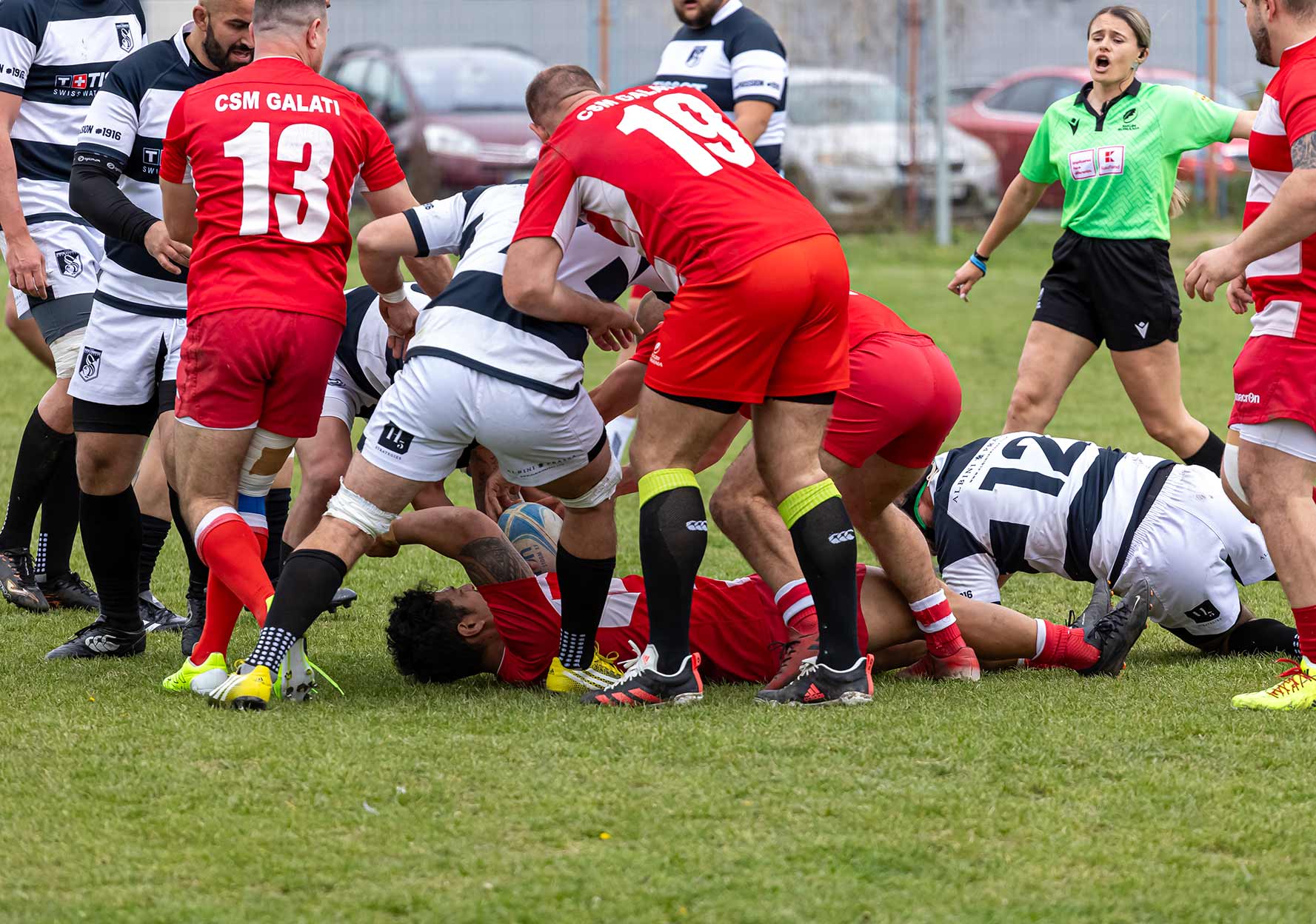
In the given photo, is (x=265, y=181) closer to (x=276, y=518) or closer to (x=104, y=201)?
(x=104, y=201)

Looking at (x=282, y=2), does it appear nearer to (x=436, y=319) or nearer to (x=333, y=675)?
(x=436, y=319)

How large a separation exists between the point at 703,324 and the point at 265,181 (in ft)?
4.23

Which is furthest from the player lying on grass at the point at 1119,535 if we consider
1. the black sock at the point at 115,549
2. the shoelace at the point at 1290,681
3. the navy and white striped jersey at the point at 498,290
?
Answer: the black sock at the point at 115,549

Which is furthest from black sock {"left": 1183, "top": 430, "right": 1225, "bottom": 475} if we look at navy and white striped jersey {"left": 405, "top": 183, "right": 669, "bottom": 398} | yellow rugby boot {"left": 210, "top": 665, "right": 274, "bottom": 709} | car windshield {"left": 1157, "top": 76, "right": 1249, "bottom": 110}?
car windshield {"left": 1157, "top": 76, "right": 1249, "bottom": 110}

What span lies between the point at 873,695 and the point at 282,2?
2560 mm

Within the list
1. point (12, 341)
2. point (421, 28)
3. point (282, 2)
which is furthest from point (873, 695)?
point (421, 28)

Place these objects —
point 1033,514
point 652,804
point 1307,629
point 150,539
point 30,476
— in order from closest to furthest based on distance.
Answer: point 652,804 < point 1307,629 < point 1033,514 < point 150,539 < point 30,476

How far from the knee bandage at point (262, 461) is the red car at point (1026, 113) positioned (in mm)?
13797

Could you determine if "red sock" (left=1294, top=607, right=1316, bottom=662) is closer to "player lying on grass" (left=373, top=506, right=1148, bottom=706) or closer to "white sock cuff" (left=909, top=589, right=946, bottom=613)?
"player lying on grass" (left=373, top=506, right=1148, bottom=706)

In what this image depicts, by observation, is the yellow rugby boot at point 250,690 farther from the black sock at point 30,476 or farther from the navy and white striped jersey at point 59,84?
the navy and white striped jersey at point 59,84

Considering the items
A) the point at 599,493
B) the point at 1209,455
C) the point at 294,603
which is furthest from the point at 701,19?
the point at 294,603

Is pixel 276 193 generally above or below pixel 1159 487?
above

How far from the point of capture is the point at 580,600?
4391 millimetres

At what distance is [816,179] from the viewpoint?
1691 centimetres
